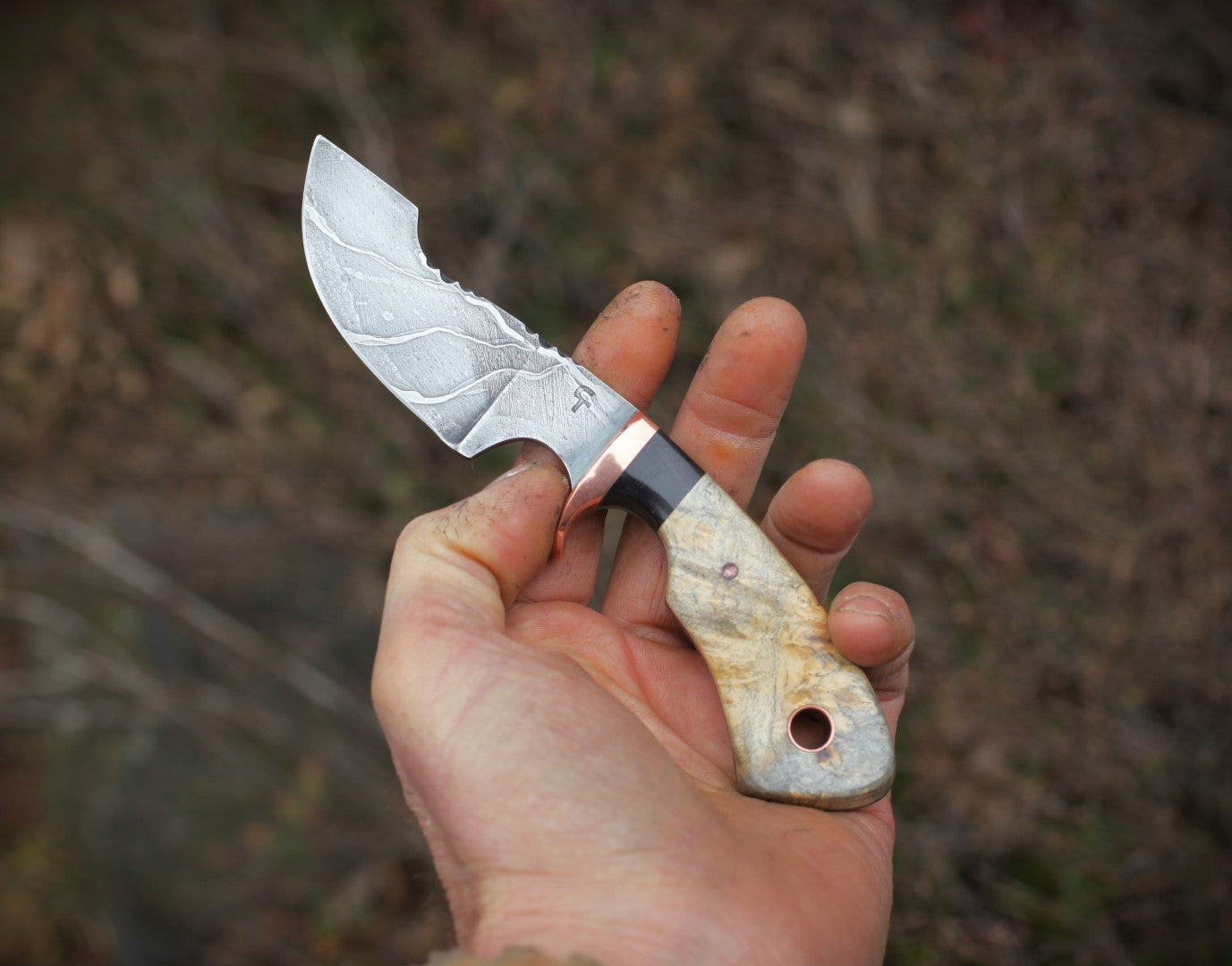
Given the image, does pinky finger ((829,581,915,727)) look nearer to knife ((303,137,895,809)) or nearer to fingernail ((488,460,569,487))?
knife ((303,137,895,809))

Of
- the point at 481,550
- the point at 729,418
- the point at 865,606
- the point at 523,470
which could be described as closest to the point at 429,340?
the point at 523,470

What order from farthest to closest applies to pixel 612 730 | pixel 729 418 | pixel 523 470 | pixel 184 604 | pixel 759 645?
pixel 184 604 < pixel 729 418 < pixel 523 470 < pixel 759 645 < pixel 612 730

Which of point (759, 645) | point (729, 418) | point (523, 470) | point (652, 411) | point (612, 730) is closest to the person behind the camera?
point (612, 730)

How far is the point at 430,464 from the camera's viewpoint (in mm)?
3613

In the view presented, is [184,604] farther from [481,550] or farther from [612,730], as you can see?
[612,730]

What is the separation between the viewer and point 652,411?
3.46m

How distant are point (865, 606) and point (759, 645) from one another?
0.21m

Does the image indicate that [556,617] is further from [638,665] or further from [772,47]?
[772,47]

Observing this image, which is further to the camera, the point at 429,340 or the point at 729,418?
the point at 729,418

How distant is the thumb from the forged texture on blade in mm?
122

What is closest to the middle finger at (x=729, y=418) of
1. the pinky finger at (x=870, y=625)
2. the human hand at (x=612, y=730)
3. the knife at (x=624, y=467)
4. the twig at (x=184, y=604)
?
the human hand at (x=612, y=730)

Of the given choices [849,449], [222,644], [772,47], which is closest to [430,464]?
[222,644]

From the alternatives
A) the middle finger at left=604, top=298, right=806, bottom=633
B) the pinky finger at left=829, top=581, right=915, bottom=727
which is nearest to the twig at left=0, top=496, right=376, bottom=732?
the middle finger at left=604, top=298, right=806, bottom=633

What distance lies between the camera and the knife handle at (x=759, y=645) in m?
1.73
